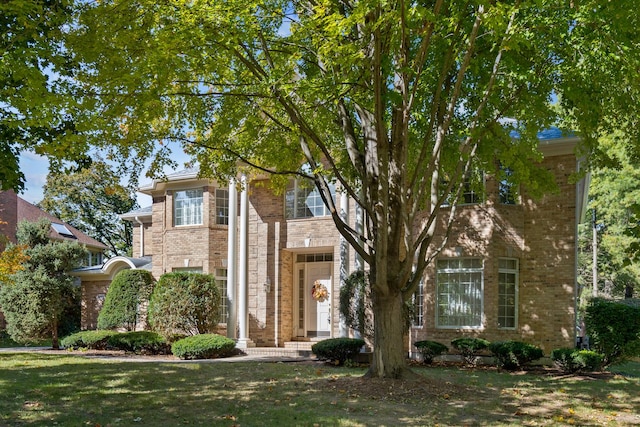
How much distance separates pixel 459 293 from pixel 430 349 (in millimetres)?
2199

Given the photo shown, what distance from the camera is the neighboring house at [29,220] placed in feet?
85.1

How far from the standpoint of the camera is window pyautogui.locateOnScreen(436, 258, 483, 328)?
16688 millimetres

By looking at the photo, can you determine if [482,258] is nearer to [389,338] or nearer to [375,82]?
[389,338]

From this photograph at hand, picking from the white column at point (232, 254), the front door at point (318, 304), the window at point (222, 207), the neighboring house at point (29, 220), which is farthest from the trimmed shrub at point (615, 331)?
the neighboring house at point (29, 220)

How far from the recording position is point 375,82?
9469 mm

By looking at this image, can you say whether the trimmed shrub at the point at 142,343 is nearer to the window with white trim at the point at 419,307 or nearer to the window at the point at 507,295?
the window with white trim at the point at 419,307

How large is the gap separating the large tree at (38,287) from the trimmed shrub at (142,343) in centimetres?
367

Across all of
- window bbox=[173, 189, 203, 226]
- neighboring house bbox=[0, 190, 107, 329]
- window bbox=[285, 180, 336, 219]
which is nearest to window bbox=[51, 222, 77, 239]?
neighboring house bbox=[0, 190, 107, 329]

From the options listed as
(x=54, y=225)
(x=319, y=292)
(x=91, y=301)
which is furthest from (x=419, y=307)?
(x=54, y=225)

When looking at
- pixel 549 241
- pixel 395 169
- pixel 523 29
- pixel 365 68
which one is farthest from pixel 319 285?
pixel 523 29

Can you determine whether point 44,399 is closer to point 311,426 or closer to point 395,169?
point 311,426

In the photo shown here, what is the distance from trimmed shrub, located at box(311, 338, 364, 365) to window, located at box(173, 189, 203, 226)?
773 centimetres

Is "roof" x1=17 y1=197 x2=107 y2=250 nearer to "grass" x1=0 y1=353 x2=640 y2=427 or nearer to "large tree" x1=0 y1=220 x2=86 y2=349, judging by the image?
"large tree" x1=0 y1=220 x2=86 y2=349

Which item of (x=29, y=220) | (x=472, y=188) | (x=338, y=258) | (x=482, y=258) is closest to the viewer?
(x=472, y=188)
